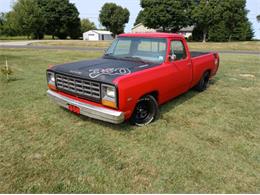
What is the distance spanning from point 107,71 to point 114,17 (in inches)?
2710

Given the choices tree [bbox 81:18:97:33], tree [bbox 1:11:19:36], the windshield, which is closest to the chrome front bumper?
the windshield

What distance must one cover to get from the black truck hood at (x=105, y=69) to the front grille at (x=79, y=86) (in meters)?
0.10

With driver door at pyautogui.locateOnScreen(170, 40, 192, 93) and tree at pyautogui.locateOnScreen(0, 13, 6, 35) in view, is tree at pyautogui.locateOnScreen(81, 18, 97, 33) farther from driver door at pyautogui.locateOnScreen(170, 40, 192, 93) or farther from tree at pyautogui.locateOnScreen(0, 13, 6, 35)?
driver door at pyautogui.locateOnScreen(170, 40, 192, 93)

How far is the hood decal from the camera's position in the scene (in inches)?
148

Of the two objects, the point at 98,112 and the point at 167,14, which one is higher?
the point at 167,14

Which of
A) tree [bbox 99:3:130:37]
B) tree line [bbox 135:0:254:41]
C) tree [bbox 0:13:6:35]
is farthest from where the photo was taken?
tree [bbox 99:3:130:37]

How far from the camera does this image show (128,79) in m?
3.62

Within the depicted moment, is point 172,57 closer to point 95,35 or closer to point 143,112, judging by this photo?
point 143,112

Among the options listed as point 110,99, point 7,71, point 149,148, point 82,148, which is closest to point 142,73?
point 110,99

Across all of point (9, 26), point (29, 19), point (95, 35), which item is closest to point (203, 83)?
point (29, 19)

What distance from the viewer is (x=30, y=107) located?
5.30 m

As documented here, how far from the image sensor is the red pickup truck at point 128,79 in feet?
11.9

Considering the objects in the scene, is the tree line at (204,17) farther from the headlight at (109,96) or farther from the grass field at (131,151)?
the headlight at (109,96)

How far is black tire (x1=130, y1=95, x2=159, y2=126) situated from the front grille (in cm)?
90
